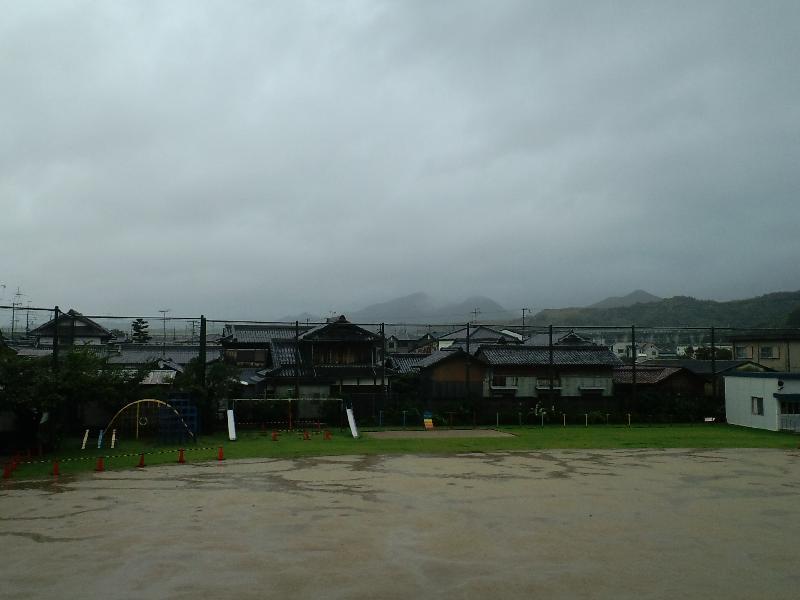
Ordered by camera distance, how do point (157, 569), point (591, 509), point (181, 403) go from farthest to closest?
point (181, 403), point (591, 509), point (157, 569)

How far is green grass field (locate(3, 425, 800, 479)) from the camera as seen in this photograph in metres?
19.0

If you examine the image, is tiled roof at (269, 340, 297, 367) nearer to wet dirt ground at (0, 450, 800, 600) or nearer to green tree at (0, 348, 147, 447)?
green tree at (0, 348, 147, 447)

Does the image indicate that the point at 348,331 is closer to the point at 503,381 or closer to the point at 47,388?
the point at 503,381

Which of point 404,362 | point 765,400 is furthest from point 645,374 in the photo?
point 404,362

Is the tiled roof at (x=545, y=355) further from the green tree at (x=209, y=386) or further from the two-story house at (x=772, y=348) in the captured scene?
the two-story house at (x=772, y=348)

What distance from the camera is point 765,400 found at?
93.5 ft

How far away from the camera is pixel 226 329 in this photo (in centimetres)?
5125

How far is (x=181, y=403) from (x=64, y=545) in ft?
51.0

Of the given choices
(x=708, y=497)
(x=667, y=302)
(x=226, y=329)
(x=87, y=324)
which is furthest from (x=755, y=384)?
(x=667, y=302)

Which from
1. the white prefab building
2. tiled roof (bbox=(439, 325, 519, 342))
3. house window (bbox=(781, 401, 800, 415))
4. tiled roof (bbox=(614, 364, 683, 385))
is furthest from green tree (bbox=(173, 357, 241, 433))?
tiled roof (bbox=(439, 325, 519, 342))

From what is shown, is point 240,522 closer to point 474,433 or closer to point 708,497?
point 708,497

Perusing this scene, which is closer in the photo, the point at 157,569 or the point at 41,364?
the point at 157,569

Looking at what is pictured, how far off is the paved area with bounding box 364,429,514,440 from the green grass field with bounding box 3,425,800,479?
2.02 ft

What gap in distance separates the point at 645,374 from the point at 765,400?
7854 millimetres
